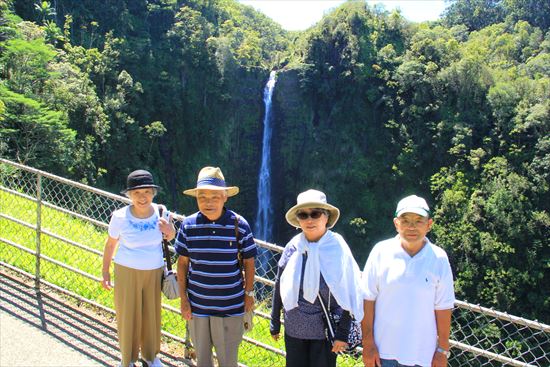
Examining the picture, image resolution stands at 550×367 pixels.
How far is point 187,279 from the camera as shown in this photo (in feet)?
9.39

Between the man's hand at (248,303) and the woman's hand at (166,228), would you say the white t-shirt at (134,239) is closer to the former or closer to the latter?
the woman's hand at (166,228)

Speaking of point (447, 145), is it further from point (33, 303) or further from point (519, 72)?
point (33, 303)

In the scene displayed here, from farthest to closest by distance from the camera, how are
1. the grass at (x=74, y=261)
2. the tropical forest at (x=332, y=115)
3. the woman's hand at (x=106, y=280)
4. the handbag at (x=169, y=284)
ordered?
the tropical forest at (x=332, y=115) → the grass at (x=74, y=261) → the woman's hand at (x=106, y=280) → the handbag at (x=169, y=284)

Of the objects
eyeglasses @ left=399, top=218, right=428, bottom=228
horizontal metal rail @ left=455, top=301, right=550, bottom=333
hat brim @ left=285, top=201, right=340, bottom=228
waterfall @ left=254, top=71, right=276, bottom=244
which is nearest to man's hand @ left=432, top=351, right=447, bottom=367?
horizontal metal rail @ left=455, top=301, right=550, bottom=333

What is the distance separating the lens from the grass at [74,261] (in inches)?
179

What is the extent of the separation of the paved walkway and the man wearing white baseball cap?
1.72 m

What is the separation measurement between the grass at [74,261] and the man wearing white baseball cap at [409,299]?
138 cm

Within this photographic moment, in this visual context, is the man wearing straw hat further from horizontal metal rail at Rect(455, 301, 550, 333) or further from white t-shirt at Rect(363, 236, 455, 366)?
horizontal metal rail at Rect(455, 301, 550, 333)

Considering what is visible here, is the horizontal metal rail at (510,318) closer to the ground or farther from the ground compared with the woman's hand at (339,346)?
farther from the ground

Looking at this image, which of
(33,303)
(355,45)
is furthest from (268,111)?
(33,303)

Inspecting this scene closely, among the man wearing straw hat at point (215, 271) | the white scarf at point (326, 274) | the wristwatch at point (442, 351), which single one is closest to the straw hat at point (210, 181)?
the man wearing straw hat at point (215, 271)

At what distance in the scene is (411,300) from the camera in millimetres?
2330

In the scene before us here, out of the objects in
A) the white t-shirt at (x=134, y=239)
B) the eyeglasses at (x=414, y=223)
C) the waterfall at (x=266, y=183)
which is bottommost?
the waterfall at (x=266, y=183)

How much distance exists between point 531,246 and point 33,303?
898 inches
